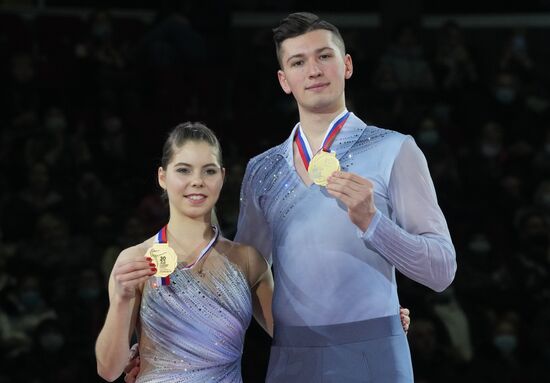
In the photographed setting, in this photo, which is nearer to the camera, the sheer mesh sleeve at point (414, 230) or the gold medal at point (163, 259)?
the sheer mesh sleeve at point (414, 230)

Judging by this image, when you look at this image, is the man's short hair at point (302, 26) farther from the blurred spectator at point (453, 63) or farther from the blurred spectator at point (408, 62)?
the blurred spectator at point (453, 63)

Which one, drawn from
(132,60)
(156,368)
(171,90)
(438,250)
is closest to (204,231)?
(156,368)

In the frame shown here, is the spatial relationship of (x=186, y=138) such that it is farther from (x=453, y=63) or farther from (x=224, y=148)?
(x=453, y=63)

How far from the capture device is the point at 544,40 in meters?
11.3

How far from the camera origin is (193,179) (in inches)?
134

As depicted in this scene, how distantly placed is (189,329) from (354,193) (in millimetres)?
809

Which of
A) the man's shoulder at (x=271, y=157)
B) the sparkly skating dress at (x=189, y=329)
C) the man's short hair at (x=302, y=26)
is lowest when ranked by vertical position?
the sparkly skating dress at (x=189, y=329)

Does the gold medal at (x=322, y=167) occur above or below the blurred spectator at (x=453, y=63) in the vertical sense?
below

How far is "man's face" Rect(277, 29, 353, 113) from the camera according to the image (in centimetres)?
337

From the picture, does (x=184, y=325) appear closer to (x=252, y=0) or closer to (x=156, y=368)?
(x=156, y=368)

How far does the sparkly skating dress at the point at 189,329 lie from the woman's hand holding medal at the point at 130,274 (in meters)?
0.23

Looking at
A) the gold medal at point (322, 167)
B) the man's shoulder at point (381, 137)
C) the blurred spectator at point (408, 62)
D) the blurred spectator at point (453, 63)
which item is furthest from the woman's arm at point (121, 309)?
the blurred spectator at point (453, 63)

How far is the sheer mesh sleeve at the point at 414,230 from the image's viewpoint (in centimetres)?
305

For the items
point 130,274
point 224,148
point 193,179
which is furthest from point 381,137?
point 224,148
